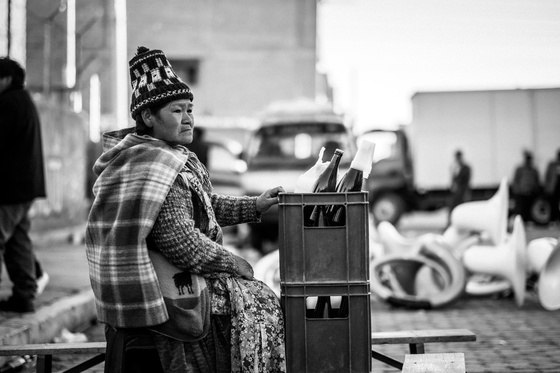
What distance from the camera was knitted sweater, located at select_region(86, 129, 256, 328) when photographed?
3.21 meters

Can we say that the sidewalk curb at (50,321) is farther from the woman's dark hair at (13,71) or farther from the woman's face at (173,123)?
the woman's face at (173,123)

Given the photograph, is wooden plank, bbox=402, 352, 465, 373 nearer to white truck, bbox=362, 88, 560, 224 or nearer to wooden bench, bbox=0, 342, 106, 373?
wooden bench, bbox=0, 342, 106, 373

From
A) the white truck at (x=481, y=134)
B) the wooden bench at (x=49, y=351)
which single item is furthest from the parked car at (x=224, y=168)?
the wooden bench at (x=49, y=351)

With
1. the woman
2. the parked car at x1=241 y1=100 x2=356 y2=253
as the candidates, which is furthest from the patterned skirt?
the parked car at x1=241 y1=100 x2=356 y2=253

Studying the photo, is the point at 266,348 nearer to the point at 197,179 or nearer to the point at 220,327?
the point at 220,327

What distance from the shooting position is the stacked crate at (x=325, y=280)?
11.0 feet

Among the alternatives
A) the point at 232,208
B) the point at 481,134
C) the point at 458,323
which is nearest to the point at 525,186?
the point at 481,134

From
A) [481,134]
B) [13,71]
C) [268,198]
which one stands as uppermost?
[481,134]

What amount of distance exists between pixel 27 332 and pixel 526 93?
66.3 feet

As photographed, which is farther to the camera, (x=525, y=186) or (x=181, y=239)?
(x=525, y=186)

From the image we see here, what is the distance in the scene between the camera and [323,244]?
338cm

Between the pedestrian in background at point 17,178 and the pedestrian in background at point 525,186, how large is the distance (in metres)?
17.0

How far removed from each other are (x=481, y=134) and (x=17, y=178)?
18973 mm

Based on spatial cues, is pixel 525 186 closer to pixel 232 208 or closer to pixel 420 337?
pixel 420 337
